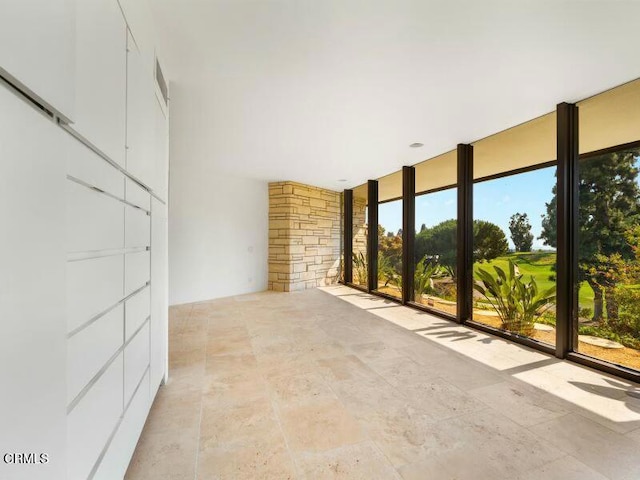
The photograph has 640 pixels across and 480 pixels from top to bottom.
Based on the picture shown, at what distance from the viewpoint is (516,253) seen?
3.55 metres

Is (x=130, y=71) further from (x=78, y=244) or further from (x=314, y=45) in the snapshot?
(x=314, y=45)

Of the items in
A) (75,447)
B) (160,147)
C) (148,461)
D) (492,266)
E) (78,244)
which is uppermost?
(160,147)

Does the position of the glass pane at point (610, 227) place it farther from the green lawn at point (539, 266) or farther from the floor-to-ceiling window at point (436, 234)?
the floor-to-ceiling window at point (436, 234)

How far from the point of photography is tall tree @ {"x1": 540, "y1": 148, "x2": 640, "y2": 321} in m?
2.59

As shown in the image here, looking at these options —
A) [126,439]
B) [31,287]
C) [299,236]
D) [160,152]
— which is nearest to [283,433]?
[126,439]

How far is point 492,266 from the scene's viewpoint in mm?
3852

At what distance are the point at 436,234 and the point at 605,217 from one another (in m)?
2.15

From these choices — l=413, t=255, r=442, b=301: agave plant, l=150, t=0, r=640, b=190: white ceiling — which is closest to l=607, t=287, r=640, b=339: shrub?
l=150, t=0, r=640, b=190: white ceiling

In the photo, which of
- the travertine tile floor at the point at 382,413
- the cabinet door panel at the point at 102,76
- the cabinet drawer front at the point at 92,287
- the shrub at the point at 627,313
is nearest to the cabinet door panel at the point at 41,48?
the cabinet door panel at the point at 102,76

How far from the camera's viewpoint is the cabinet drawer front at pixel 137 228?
57.4 inches

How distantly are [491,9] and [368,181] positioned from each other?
4704 mm

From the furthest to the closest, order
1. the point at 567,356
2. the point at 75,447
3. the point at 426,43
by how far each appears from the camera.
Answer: the point at 567,356
the point at 426,43
the point at 75,447

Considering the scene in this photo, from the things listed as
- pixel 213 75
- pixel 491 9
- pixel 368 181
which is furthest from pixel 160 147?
pixel 368 181

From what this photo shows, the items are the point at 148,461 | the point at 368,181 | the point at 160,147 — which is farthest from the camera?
the point at 368,181
